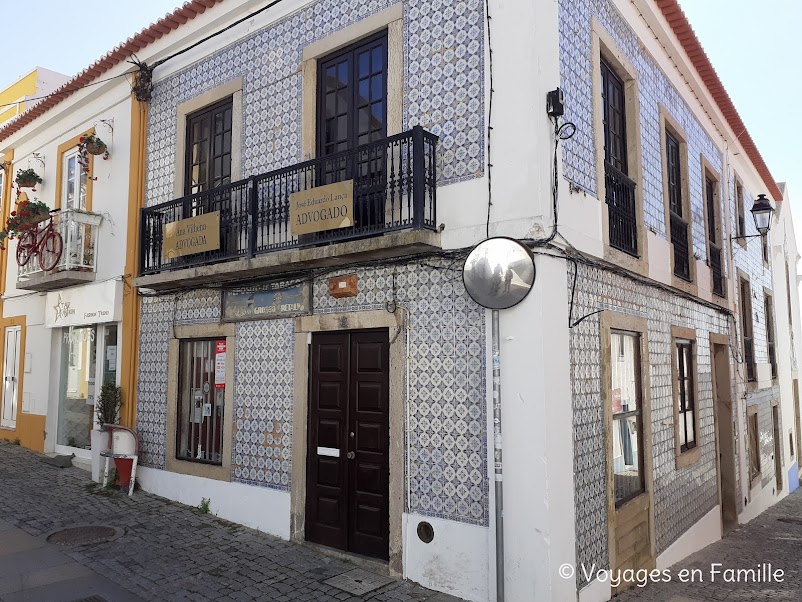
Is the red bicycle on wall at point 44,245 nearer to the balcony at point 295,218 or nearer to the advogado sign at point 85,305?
the advogado sign at point 85,305

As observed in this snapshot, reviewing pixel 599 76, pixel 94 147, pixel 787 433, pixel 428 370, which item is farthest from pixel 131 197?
pixel 787 433

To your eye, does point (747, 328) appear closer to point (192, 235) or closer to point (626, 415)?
point (626, 415)

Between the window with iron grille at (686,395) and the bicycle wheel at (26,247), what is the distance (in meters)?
10.1

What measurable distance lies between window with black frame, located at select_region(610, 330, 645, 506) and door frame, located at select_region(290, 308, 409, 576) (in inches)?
82.4

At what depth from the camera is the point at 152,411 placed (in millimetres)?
8477

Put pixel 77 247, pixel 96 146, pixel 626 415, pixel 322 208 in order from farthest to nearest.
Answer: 1. pixel 77 247
2. pixel 96 146
3. pixel 626 415
4. pixel 322 208

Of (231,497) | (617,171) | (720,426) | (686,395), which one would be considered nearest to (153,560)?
(231,497)

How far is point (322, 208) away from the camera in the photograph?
6.10 metres

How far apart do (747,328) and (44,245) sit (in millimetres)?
13105

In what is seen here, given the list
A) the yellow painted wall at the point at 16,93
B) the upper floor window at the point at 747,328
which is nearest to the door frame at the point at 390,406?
the upper floor window at the point at 747,328

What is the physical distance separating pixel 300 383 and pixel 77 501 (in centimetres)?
369

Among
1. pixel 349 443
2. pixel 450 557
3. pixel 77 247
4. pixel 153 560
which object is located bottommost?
pixel 153 560

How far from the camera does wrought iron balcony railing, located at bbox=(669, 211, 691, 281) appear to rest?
27.7 ft

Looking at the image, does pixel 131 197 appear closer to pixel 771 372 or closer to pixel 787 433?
pixel 771 372
